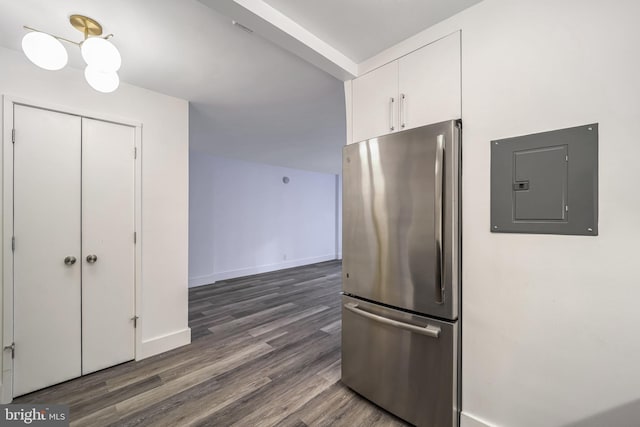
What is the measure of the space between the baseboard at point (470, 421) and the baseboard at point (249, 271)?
4730 mm

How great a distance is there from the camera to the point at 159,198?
2520 mm

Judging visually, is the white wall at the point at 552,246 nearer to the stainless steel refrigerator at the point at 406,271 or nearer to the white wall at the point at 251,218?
the stainless steel refrigerator at the point at 406,271

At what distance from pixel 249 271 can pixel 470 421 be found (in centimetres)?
505

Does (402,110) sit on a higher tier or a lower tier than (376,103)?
lower

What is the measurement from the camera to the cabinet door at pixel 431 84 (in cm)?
148

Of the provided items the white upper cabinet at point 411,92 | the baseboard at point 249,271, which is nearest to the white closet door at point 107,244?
the white upper cabinet at point 411,92

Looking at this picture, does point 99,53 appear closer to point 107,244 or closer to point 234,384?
point 107,244

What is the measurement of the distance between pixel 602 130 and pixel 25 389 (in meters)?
3.96

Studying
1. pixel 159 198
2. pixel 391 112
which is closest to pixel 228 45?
pixel 391 112

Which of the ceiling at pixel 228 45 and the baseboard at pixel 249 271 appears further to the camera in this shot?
the baseboard at pixel 249 271

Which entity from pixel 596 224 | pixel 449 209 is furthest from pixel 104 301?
pixel 596 224

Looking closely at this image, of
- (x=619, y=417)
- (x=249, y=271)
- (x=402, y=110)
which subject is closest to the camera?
(x=619, y=417)

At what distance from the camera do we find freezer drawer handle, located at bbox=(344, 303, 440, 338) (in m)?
1.44

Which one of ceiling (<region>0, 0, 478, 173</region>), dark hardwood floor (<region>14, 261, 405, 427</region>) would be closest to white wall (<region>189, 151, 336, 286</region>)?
dark hardwood floor (<region>14, 261, 405, 427</region>)
